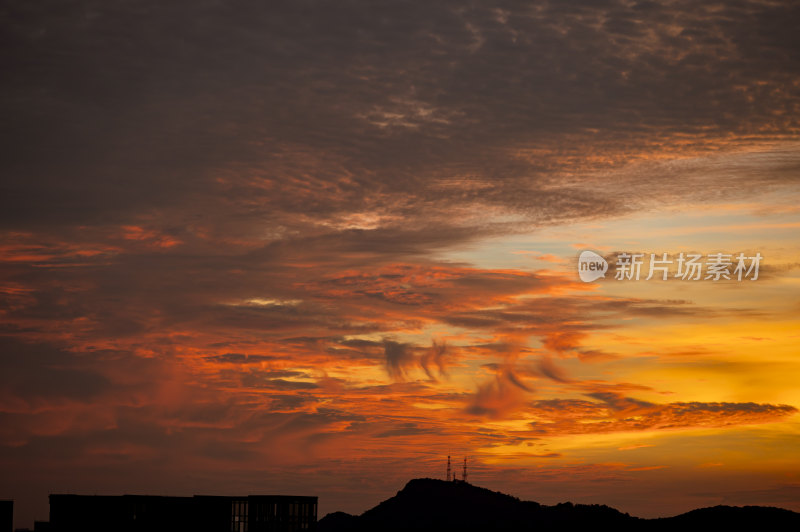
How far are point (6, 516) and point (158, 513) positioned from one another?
67.4ft

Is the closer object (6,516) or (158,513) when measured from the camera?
(6,516)

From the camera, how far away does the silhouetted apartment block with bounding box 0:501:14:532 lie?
113 meters

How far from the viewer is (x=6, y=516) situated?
114m

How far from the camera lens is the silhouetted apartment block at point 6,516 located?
11329 cm

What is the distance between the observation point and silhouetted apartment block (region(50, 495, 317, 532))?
11994 centimetres

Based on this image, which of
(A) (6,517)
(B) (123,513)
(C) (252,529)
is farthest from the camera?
(C) (252,529)

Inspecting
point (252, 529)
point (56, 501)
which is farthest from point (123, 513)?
point (252, 529)

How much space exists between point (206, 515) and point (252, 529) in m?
9.68

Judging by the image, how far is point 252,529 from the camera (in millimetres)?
131750

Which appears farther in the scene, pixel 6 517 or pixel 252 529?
pixel 252 529

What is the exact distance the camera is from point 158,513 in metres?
124

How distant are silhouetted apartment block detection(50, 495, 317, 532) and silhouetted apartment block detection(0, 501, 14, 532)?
5799mm

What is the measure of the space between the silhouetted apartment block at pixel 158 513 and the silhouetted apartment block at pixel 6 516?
580cm

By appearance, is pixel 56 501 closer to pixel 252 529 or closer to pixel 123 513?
pixel 123 513
